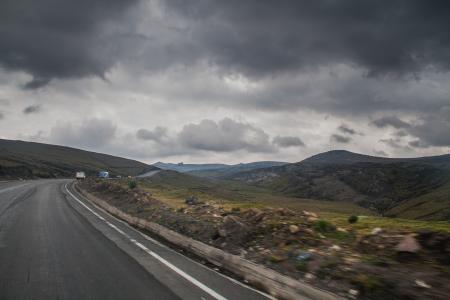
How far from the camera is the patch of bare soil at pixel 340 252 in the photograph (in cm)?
832

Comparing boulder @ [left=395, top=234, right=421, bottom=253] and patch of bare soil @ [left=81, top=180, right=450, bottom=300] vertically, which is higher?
boulder @ [left=395, top=234, right=421, bottom=253]

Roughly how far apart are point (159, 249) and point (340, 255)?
598 centimetres

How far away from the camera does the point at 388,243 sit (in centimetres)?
1096

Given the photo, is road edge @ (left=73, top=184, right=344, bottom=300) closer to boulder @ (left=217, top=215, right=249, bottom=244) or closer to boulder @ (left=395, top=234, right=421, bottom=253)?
boulder @ (left=217, top=215, right=249, bottom=244)

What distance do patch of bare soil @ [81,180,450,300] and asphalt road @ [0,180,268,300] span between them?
1.63 metres

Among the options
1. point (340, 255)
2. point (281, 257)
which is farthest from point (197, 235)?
point (340, 255)

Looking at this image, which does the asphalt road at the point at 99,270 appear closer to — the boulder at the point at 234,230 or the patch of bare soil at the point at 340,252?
the patch of bare soil at the point at 340,252

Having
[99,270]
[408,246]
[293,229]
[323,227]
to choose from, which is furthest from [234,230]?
[408,246]

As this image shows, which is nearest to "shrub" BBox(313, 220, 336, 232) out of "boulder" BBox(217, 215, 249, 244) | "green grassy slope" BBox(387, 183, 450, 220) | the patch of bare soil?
the patch of bare soil

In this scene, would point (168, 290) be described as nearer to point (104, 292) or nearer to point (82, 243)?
point (104, 292)

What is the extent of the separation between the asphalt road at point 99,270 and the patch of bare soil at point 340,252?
1.63 metres

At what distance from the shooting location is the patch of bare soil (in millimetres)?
8320

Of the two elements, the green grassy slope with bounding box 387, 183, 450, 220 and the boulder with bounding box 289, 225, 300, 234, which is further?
the green grassy slope with bounding box 387, 183, 450, 220

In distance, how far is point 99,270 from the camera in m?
10.5
